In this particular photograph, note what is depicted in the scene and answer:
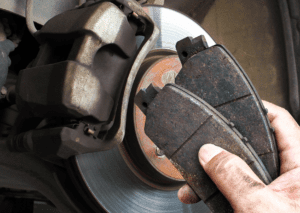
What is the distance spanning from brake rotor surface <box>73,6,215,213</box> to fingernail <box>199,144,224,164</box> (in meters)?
0.24

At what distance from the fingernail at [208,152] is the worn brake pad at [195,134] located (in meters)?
0.01

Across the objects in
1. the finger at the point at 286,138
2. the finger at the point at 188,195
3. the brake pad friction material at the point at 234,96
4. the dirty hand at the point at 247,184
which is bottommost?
the finger at the point at 188,195

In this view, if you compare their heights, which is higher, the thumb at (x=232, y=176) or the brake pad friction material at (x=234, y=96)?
the brake pad friction material at (x=234, y=96)

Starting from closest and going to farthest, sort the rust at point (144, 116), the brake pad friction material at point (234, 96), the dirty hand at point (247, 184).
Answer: the dirty hand at point (247, 184), the brake pad friction material at point (234, 96), the rust at point (144, 116)

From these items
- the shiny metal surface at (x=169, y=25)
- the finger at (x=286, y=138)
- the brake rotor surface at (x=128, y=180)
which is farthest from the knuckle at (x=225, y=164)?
the shiny metal surface at (x=169, y=25)

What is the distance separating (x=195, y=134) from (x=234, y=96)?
0.38 ft

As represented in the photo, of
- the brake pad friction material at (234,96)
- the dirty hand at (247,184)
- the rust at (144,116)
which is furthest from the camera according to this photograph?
the rust at (144,116)

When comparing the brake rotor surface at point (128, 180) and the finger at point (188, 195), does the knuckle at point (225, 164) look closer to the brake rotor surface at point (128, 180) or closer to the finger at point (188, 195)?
the finger at point (188, 195)

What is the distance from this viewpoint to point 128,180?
0.62 meters

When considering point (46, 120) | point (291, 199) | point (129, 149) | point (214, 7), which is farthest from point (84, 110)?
point (214, 7)

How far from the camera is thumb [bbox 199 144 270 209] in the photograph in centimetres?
39

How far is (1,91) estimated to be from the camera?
0.55 m

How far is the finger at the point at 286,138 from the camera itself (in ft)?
1.68

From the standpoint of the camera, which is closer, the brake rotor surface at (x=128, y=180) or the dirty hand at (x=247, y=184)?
the dirty hand at (x=247, y=184)
